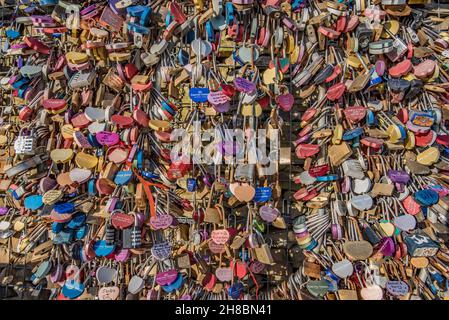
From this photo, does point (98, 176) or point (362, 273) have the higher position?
point (98, 176)

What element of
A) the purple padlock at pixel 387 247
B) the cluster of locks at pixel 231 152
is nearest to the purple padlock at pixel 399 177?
the cluster of locks at pixel 231 152

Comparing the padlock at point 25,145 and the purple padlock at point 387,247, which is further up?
the padlock at point 25,145

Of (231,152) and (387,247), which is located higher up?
(231,152)

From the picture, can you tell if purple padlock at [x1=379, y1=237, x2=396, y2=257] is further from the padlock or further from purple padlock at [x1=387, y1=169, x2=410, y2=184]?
the padlock

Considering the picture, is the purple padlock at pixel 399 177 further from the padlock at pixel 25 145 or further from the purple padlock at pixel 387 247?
the padlock at pixel 25 145

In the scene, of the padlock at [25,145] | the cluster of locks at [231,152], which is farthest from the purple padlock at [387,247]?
the padlock at [25,145]

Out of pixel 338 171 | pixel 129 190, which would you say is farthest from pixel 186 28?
pixel 338 171

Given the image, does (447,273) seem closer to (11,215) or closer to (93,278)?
(93,278)

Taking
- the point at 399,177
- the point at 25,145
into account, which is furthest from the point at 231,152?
the point at 25,145

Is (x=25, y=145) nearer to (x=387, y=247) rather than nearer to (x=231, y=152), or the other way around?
(x=231, y=152)
